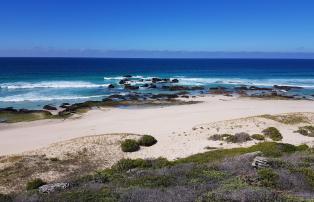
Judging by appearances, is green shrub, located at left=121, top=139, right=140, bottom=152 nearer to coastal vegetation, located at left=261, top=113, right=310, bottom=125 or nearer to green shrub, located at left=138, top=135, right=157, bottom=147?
green shrub, located at left=138, top=135, right=157, bottom=147

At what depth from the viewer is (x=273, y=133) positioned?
22906 millimetres

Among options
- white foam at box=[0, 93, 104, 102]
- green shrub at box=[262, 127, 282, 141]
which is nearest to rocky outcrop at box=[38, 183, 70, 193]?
green shrub at box=[262, 127, 282, 141]

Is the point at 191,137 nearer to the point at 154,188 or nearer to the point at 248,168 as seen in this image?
the point at 248,168

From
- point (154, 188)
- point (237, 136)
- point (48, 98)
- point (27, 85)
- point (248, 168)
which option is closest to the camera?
point (154, 188)

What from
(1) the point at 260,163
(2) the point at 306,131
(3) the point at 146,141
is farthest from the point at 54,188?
(2) the point at 306,131

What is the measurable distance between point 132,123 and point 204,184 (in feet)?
62.1

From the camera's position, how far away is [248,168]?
39.9ft

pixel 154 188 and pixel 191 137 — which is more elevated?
pixel 154 188

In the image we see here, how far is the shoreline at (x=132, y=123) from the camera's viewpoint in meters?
23.8

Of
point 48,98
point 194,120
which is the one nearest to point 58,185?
point 194,120

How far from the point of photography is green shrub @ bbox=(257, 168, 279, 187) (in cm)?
1020

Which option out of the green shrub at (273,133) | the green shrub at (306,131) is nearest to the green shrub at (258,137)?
the green shrub at (273,133)

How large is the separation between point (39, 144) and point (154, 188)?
14.6 m

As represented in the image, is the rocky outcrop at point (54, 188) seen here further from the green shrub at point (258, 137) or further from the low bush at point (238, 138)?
the green shrub at point (258, 137)
